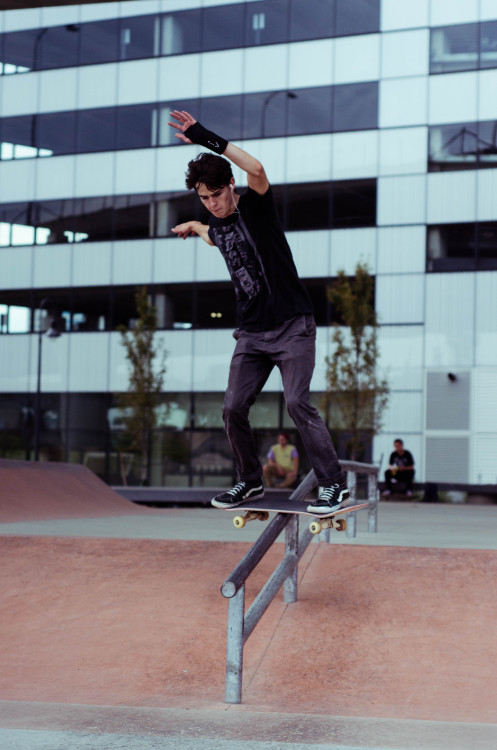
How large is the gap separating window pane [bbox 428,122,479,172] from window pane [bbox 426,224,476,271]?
172 centimetres

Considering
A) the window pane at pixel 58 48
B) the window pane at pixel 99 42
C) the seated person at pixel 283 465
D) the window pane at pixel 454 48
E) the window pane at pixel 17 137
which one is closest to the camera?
the seated person at pixel 283 465

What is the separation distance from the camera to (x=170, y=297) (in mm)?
27766

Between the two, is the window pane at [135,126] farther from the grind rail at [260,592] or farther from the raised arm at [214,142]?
the raised arm at [214,142]

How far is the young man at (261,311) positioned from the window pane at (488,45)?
71.8 ft

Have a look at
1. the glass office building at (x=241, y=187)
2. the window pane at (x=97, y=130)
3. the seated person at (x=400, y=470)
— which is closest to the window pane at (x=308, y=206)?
the glass office building at (x=241, y=187)

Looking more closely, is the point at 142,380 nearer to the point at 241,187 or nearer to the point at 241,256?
the point at 241,187

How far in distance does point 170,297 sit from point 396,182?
757 cm

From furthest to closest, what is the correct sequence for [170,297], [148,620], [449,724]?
[170,297]
[148,620]
[449,724]

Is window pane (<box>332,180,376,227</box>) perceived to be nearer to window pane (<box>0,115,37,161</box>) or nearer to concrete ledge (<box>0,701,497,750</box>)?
window pane (<box>0,115,37,161</box>)

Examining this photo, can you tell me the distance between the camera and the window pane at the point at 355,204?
85.1ft

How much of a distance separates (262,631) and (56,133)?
26.0 m

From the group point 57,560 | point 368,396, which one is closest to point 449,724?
point 57,560

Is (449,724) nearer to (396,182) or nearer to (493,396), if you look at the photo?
(493,396)

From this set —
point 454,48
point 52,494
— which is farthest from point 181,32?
point 52,494
